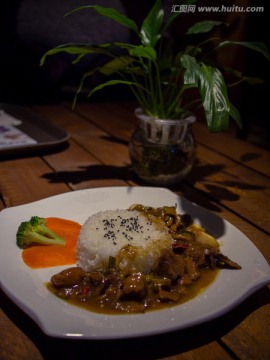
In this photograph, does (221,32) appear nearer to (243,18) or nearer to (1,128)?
(243,18)

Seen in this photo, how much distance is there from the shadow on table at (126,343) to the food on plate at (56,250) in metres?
0.22

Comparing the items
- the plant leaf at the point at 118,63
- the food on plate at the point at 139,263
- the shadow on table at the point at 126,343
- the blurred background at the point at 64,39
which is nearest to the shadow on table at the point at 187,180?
the food on plate at the point at 139,263

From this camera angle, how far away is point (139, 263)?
1.29 meters

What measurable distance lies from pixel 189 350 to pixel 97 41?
11.6 feet

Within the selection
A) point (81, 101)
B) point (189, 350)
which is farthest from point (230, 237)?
point (81, 101)

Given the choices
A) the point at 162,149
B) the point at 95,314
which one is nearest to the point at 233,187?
the point at 162,149

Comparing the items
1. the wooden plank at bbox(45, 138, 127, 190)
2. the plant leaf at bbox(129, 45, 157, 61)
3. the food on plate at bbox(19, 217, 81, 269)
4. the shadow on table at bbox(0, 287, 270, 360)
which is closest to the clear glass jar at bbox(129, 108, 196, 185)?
the wooden plank at bbox(45, 138, 127, 190)

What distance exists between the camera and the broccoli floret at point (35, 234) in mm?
1344

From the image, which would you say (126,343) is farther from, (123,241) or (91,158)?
(91,158)

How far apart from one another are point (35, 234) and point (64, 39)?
10.1 ft

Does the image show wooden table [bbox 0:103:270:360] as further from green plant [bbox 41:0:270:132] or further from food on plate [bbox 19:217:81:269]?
green plant [bbox 41:0:270:132]

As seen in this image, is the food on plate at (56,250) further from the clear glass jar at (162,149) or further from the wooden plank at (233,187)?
the wooden plank at (233,187)

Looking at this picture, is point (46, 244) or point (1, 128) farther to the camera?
point (1, 128)

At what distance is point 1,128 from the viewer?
240 cm
